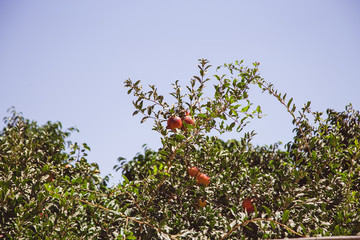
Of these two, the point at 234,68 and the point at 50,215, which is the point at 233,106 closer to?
the point at 234,68

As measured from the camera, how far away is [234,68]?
3.50 m

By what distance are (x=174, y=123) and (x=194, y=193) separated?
711 millimetres

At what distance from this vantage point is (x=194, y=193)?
3117 mm

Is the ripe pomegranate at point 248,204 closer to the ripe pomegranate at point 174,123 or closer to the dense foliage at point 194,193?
the dense foliage at point 194,193

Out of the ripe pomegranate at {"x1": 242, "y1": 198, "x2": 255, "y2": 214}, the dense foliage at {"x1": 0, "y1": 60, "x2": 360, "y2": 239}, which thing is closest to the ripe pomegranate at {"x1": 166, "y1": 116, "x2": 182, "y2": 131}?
the dense foliage at {"x1": 0, "y1": 60, "x2": 360, "y2": 239}

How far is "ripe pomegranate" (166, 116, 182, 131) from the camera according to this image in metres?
3.02

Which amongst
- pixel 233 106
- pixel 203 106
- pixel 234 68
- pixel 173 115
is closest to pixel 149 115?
pixel 173 115

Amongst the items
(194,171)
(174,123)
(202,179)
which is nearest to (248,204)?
(202,179)

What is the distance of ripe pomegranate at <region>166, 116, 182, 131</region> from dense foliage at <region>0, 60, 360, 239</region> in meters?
0.01

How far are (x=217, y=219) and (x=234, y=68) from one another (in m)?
1.63

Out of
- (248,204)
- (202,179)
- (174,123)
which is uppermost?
(174,123)

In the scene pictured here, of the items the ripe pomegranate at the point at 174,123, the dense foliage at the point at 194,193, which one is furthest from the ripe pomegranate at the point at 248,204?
the ripe pomegranate at the point at 174,123

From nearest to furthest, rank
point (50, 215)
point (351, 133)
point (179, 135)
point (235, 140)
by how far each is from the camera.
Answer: point (179, 135) → point (50, 215) → point (351, 133) → point (235, 140)

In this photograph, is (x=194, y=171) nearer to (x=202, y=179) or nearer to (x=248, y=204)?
(x=202, y=179)
